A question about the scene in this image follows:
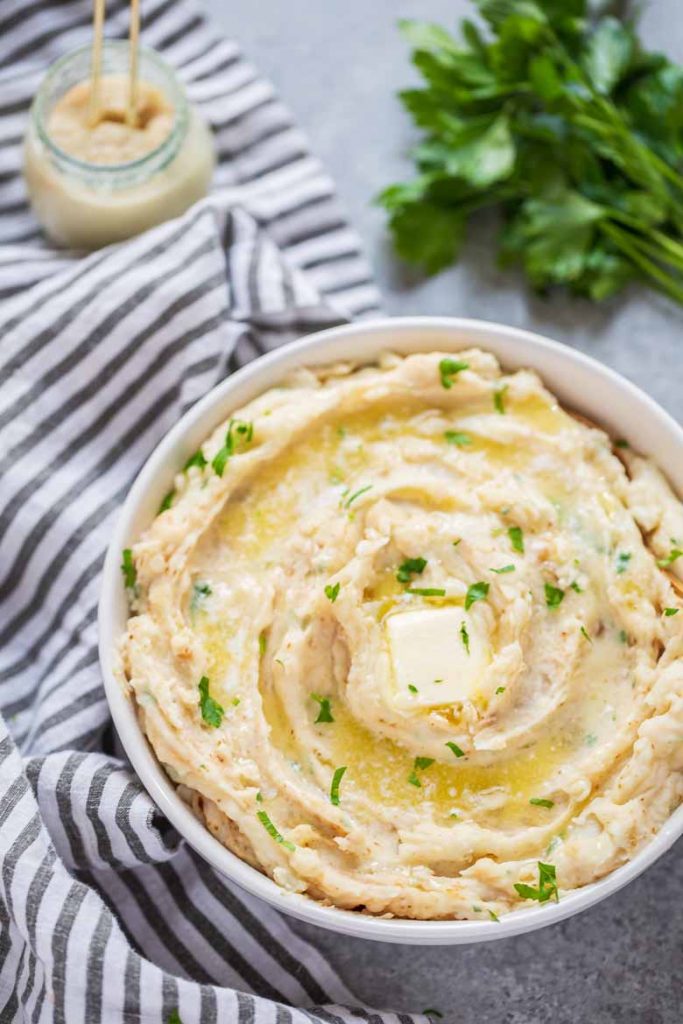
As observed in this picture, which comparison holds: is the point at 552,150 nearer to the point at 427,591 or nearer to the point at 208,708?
the point at 427,591

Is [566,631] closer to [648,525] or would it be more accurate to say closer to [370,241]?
[648,525]

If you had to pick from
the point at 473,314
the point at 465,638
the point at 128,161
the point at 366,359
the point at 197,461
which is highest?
the point at 128,161

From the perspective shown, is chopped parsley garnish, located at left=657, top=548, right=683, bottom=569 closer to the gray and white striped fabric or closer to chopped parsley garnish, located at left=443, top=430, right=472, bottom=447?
chopped parsley garnish, located at left=443, top=430, right=472, bottom=447

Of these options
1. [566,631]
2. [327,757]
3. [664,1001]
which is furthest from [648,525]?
[664,1001]

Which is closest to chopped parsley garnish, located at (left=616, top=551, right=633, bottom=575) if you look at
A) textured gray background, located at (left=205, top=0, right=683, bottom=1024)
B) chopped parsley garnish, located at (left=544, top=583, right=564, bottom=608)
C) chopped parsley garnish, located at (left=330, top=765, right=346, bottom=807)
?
chopped parsley garnish, located at (left=544, top=583, right=564, bottom=608)

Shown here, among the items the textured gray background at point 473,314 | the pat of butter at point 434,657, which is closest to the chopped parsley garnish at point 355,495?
the pat of butter at point 434,657

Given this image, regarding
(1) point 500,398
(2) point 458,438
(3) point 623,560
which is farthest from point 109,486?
(3) point 623,560
